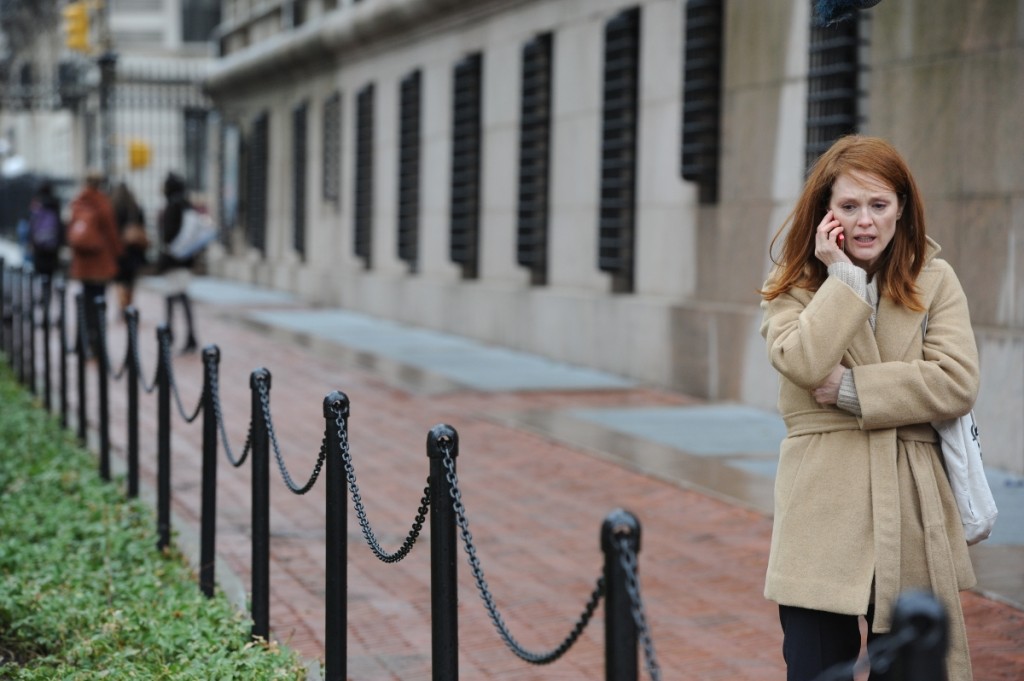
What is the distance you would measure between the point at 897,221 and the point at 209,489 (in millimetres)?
3843

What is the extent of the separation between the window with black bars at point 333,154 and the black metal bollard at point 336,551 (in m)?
21.4

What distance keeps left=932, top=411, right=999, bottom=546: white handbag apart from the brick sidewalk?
2.26 meters

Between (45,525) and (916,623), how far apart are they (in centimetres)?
641

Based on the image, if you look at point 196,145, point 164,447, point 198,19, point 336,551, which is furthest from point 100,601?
point 198,19

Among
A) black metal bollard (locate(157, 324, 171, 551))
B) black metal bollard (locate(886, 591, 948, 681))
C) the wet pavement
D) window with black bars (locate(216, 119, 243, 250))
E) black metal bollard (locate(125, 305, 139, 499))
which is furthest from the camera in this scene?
window with black bars (locate(216, 119, 243, 250))

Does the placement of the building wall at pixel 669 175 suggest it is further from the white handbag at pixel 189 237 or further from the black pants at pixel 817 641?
the black pants at pixel 817 641

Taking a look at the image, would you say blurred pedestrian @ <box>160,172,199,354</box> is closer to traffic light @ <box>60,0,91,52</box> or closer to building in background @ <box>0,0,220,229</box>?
building in background @ <box>0,0,220,229</box>

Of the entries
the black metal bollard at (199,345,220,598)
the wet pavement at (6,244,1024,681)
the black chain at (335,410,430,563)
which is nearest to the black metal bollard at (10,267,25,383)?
the wet pavement at (6,244,1024,681)

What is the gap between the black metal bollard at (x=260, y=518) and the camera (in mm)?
6066

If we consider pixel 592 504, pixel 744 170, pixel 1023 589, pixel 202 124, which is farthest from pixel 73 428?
pixel 202 124

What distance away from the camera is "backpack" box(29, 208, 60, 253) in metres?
24.9

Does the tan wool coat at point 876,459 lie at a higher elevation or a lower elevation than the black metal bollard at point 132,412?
higher

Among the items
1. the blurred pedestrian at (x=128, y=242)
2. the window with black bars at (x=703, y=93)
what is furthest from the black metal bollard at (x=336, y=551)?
the blurred pedestrian at (x=128, y=242)

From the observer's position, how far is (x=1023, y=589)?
23.1 feet
